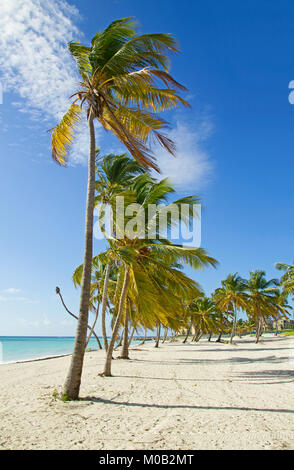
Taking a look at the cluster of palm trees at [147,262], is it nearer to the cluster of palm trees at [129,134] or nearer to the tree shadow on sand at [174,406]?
the cluster of palm trees at [129,134]

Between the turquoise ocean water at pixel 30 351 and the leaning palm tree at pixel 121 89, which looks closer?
Result: the leaning palm tree at pixel 121 89

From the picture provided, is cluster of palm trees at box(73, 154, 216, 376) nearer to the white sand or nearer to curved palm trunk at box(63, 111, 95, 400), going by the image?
curved palm trunk at box(63, 111, 95, 400)

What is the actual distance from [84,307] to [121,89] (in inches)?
214

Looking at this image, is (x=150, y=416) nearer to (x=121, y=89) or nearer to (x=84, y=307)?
(x=84, y=307)

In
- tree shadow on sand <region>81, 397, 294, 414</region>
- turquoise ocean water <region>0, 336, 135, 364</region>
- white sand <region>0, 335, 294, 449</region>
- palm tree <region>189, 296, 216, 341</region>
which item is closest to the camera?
white sand <region>0, 335, 294, 449</region>

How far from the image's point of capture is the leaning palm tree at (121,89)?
6.95 meters

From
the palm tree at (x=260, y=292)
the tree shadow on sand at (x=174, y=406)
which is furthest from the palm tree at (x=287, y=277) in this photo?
the tree shadow on sand at (x=174, y=406)

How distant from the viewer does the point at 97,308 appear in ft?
84.2

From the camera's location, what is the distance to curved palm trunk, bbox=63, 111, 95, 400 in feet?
20.4

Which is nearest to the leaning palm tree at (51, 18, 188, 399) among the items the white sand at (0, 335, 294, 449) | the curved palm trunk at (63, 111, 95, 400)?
the curved palm trunk at (63, 111, 95, 400)

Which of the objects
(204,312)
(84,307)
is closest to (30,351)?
(204,312)
